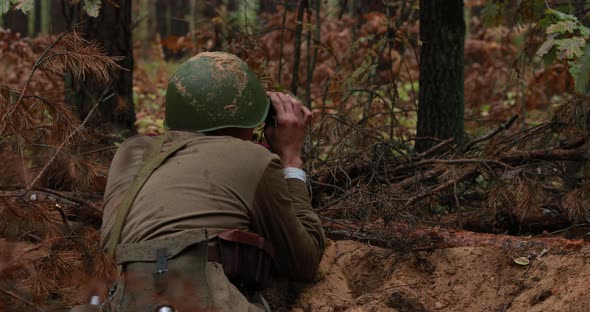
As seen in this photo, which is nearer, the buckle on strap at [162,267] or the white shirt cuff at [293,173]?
the buckle on strap at [162,267]

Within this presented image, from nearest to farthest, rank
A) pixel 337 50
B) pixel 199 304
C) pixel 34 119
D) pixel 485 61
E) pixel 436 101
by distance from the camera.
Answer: pixel 199 304
pixel 34 119
pixel 436 101
pixel 337 50
pixel 485 61

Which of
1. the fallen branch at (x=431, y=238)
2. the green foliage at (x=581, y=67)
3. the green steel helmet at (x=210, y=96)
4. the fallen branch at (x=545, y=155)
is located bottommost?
the fallen branch at (x=431, y=238)

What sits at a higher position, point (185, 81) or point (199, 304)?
point (185, 81)

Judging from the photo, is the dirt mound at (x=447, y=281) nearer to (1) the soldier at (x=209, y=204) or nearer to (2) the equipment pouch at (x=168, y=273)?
(1) the soldier at (x=209, y=204)

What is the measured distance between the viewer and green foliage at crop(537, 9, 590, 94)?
4215 millimetres

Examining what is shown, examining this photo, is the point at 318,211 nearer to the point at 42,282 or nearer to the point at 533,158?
the point at 533,158

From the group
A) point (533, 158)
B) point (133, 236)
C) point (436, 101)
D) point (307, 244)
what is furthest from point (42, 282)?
point (436, 101)

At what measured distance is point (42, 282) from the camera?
3531mm

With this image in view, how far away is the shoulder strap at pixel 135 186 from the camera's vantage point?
3.22 metres

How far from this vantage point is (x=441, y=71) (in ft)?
19.7

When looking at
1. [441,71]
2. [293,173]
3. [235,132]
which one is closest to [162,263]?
[235,132]

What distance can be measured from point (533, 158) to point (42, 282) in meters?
3.04

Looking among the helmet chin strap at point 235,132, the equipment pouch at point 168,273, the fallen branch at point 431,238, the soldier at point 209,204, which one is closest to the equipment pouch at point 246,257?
the soldier at point 209,204

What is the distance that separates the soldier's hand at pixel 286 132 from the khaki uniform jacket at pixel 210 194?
0.31m
